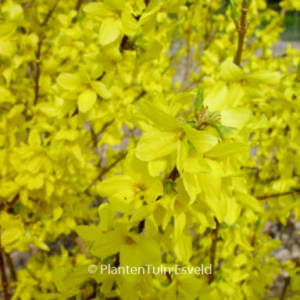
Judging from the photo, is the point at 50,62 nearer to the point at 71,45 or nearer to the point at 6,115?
the point at 71,45

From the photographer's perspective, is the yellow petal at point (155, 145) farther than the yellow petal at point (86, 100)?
No

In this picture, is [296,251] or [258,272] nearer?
[258,272]

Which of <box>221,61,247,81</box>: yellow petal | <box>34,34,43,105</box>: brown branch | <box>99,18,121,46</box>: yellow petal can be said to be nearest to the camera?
<box>221,61,247,81</box>: yellow petal

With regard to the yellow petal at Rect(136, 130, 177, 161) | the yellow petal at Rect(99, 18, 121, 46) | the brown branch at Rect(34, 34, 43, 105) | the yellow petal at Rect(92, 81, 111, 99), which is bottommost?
the brown branch at Rect(34, 34, 43, 105)

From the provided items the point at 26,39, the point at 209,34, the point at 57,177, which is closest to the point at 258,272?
the point at 57,177

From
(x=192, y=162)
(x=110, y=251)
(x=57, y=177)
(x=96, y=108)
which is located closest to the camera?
(x=192, y=162)

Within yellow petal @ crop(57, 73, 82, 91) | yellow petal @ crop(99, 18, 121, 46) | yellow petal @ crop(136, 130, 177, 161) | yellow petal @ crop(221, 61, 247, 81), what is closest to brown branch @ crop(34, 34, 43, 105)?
yellow petal @ crop(57, 73, 82, 91)

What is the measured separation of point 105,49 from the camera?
1284mm

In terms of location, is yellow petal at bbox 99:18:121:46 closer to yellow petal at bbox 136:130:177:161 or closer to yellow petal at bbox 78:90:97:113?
yellow petal at bbox 78:90:97:113

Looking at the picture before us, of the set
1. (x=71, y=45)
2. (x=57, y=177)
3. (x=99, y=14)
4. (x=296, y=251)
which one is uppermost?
(x=99, y=14)

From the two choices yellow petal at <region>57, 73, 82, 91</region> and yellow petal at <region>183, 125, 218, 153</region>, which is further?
yellow petal at <region>57, 73, 82, 91</region>

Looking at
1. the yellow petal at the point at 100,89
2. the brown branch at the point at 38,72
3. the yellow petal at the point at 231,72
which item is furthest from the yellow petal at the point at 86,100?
the brown branch at the point at 38,72

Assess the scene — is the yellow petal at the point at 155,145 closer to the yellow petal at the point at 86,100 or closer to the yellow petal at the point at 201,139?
the yellow petal at the point at 201,139

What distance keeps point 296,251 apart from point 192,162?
322 cm
